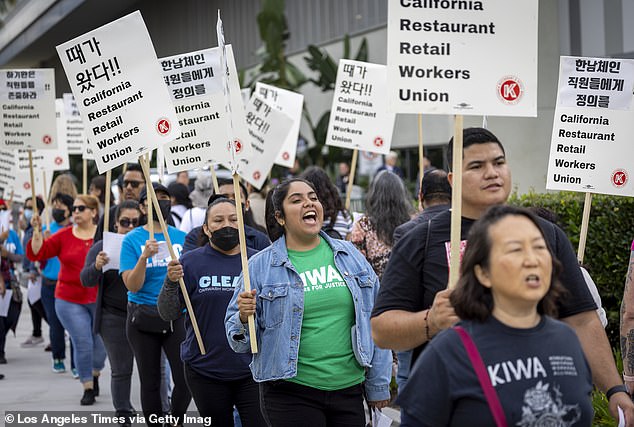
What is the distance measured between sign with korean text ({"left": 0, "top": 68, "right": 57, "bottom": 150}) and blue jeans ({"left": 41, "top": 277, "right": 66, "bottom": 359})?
5.95 ft

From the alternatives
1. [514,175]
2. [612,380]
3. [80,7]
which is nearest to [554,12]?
[514,175]

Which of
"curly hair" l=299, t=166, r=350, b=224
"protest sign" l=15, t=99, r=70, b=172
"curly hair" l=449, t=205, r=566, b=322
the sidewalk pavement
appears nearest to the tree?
"protest sign" l=15, t=99, r=70, b=172

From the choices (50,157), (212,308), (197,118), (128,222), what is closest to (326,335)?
(212,308)

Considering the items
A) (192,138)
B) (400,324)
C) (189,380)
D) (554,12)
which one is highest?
(554,12)

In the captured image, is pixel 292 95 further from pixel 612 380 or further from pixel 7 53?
pixel 7 53

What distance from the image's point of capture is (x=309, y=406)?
5441mm

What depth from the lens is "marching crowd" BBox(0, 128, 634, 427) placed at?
3242 mm

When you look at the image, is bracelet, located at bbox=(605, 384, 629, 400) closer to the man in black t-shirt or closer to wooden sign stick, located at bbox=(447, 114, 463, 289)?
the man in black t-shirt

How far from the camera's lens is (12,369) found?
13195 mm

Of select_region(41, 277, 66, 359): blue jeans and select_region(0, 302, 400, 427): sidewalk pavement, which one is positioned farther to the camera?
select_region(41, 277, 66, 359): blue jeans

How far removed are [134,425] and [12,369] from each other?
443cm

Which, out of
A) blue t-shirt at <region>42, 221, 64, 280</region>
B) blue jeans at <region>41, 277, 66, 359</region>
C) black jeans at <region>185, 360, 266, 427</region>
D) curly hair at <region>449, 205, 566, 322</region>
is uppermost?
curly hair at <region>449, 205, 566, 322</region>

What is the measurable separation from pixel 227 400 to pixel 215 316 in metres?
0.55

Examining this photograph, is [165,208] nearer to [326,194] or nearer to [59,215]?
[326,194]
